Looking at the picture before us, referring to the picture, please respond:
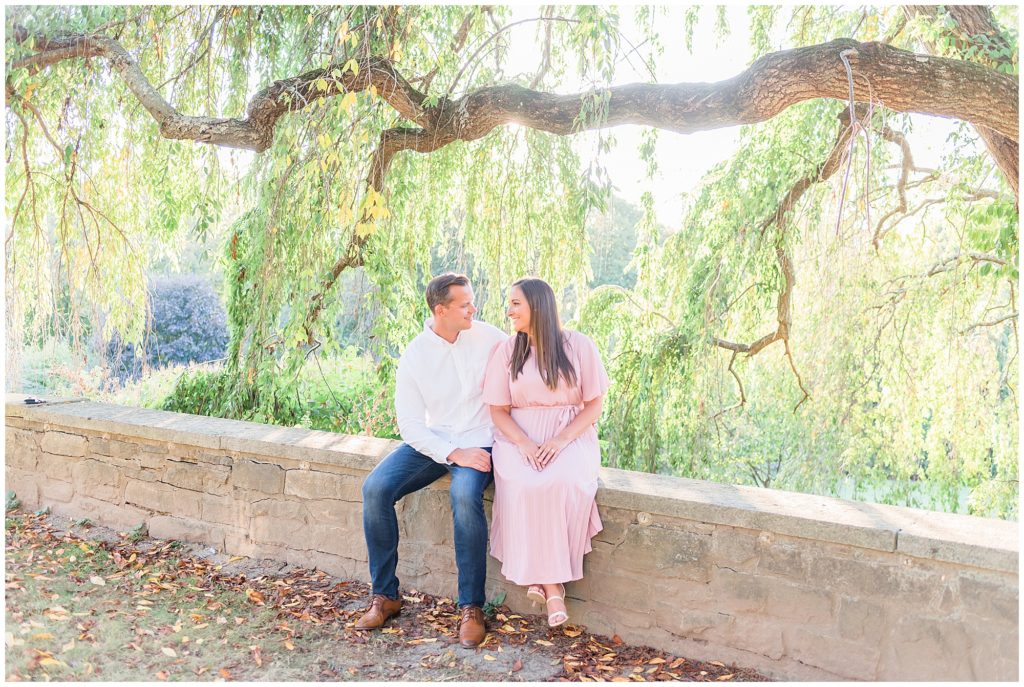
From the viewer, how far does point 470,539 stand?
9.92ft

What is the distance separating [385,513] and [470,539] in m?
0.37

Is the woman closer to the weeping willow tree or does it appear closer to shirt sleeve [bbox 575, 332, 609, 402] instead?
shirt sleeve [bbox 575, 332, 609, 402]

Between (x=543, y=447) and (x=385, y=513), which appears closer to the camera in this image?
(x=543, y=447)

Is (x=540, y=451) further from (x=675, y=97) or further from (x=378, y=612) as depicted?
(x=675, y=97)

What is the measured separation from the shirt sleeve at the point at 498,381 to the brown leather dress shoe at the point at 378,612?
0.85 m

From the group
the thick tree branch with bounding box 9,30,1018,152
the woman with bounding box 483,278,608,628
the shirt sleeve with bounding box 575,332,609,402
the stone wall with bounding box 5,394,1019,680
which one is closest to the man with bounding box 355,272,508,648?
the woman with bounding box 483,278,608,628

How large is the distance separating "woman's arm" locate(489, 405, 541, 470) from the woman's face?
0.32 meters

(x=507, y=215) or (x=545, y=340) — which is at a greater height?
(x=507, y=215)

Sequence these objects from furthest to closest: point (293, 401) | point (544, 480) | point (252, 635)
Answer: point (293, 401), point (252, 635), point (544, 480)

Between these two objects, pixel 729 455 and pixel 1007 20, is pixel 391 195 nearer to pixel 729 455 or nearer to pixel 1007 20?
pixel 729 455

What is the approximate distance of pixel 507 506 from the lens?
9.88 feet

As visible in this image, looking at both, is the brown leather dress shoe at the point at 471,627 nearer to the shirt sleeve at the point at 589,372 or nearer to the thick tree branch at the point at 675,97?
the shirt sleeve at the point at 589,372

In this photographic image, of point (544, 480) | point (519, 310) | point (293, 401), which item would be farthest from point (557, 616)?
point (293, 401)

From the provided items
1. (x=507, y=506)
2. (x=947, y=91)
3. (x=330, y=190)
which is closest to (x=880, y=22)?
(x=947, y=91)
